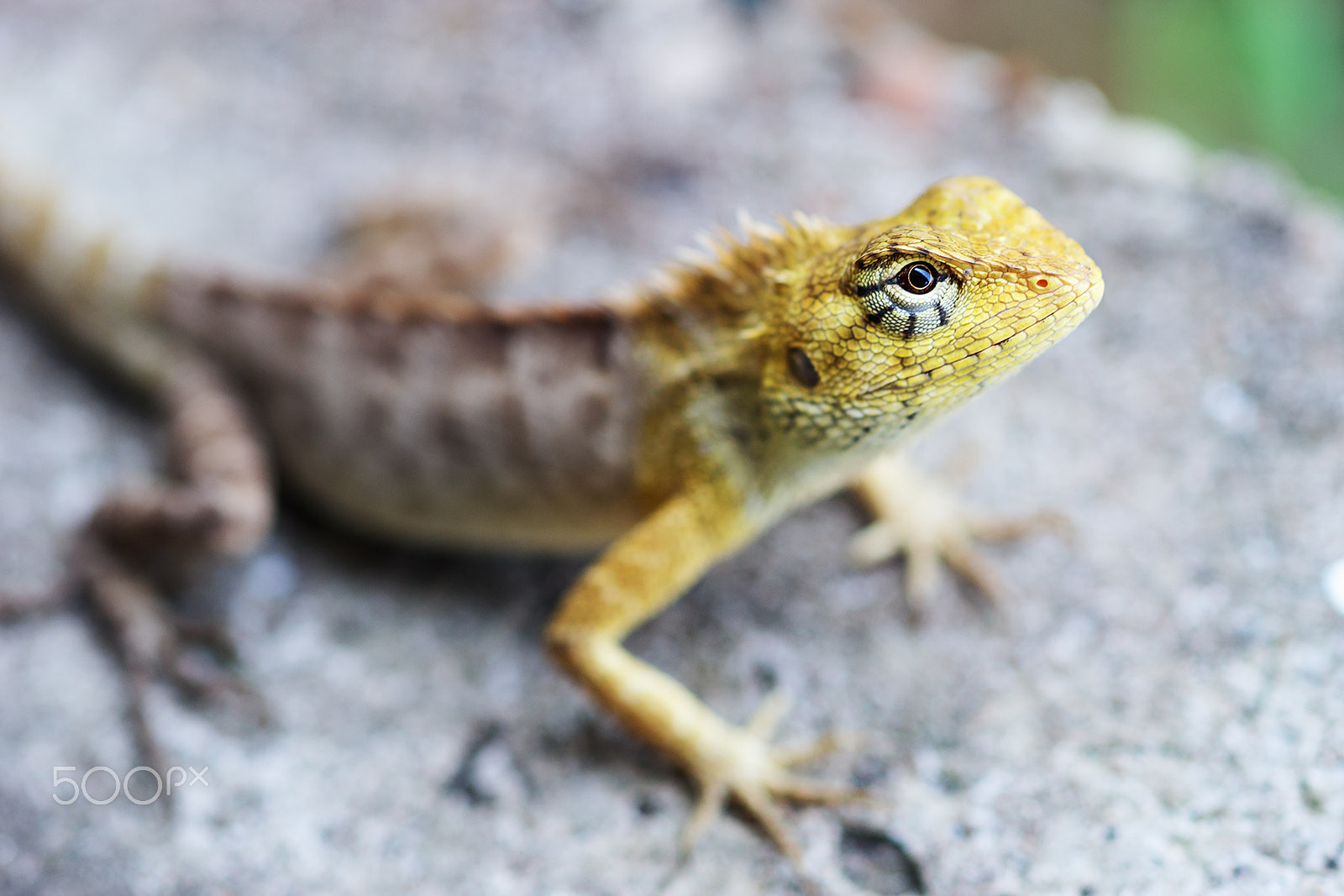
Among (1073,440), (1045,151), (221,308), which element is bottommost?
(221,308)

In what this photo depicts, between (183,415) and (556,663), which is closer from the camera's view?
(556,663)

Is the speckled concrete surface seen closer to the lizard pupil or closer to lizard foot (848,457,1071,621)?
→ lizard foot (848,457,1071,621)

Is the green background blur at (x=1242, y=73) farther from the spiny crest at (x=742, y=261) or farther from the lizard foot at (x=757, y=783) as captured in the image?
the lizard foot at (x=757, y=783)

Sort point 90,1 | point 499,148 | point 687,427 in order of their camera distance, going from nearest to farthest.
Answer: point 687,427, point 499,148, point 90,1

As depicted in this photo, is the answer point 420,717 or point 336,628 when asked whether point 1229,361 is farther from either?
point 336,628

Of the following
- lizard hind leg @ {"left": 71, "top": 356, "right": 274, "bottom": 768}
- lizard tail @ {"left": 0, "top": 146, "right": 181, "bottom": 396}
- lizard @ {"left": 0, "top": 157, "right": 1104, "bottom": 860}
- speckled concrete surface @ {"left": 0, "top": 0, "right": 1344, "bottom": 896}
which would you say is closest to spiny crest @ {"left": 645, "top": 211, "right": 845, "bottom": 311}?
lizard @ {"left": 0, "top": 157, "right": 1104, "bottom": 860}

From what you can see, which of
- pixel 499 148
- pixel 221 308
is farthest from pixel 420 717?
pixel 499 148

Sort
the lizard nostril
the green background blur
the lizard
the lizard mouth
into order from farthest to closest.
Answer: the green background blur < the lizard nostril < the lizard < the lizard mouth
